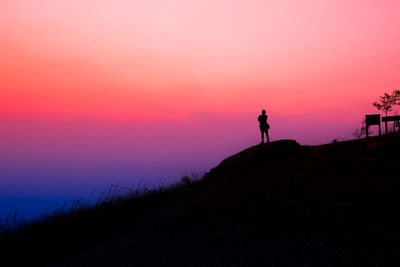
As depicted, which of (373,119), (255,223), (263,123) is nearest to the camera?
(255,223)

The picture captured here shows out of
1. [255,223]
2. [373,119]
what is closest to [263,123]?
[373,119]

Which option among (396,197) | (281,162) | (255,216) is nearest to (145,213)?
(255,216)

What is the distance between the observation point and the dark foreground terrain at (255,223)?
19.9ft

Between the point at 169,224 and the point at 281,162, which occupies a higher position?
the point at 281,162

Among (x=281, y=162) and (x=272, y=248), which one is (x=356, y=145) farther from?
(x=272, y=248)

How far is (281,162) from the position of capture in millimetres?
14414

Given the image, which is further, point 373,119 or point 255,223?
point 373,119

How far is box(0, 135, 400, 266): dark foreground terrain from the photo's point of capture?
19.9 ft

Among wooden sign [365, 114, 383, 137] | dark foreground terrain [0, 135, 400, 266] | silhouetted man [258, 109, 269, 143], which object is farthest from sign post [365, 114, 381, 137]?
silhouetted man [258, 109, 269, 143]

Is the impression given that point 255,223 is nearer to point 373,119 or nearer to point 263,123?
point 263,123

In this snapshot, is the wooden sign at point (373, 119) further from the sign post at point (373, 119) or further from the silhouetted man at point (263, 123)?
the silhouetted man at point (263, 123)

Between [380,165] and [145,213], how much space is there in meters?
8.95

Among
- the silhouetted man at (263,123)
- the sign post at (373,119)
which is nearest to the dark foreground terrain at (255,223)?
the silhouetted man at (263,123)

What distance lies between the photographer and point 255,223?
7.84 metres
